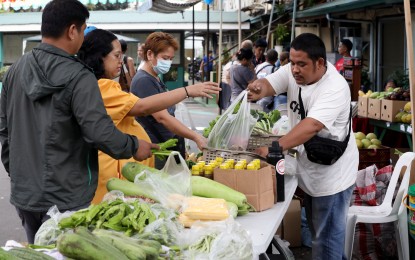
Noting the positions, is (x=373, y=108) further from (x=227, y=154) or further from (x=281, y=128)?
(x=227, y=154)

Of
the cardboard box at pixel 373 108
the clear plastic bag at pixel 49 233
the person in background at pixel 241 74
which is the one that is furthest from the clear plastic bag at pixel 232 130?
the person in background at pixel 241 74

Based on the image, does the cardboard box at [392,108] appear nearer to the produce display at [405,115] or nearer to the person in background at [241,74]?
the produce display at [405,115]

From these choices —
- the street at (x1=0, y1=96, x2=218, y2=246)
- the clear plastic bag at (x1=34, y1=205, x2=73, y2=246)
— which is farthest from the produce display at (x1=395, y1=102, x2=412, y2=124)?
the clear plastic bag at (x1=34, y1=205, x2=73, y2=246)

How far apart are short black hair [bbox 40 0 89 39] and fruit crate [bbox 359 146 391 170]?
4549mm

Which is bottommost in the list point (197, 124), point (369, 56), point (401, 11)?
point (197, 124)

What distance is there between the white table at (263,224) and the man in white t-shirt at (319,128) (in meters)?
0.61

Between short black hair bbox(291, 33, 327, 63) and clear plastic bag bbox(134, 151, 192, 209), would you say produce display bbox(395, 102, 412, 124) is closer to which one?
short black hair bbox(291, 33, 327, 63)

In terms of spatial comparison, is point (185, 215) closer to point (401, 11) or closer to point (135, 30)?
point (401, 11)

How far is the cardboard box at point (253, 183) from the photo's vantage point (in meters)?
4.16

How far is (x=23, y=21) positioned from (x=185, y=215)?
1053 inches

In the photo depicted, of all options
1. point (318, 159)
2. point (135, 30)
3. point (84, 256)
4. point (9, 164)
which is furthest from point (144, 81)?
point (135, 30)

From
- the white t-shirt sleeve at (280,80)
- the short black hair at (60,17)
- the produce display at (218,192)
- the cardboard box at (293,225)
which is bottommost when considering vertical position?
the cardboard box at (293,225)

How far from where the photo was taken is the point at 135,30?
29.5 meters

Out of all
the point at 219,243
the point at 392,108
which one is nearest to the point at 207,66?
the point at 392,108
